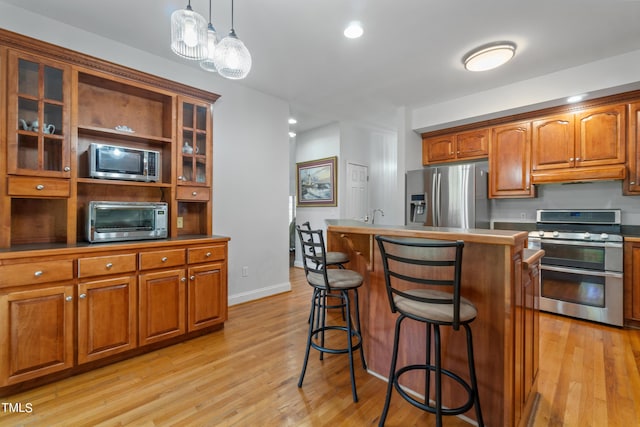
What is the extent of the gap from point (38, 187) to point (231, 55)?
1787 millimetres

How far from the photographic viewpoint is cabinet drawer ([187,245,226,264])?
2596mm

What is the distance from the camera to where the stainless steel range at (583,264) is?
2.98m

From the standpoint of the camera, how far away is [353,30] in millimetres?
2443

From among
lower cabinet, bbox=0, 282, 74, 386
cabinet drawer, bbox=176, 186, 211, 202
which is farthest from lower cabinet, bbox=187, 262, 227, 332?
lower cabinet, bbox=0, 282, 74, 386

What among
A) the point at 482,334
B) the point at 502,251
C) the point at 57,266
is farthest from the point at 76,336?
the point at 502,251

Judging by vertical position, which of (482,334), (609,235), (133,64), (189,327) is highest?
(133,64)

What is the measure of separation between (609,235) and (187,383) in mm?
4248

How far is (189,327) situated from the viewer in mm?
2580

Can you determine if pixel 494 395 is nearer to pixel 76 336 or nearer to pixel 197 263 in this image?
pixel 197 263

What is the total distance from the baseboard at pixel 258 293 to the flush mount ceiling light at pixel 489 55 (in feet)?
11.5

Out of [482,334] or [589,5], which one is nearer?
[482,334]

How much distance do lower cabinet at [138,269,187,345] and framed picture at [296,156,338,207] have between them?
3147 mm

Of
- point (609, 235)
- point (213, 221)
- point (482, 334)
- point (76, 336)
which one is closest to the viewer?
point (482, 334)

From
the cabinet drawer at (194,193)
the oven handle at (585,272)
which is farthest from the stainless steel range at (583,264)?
the cabinet drawer at (194,193)
